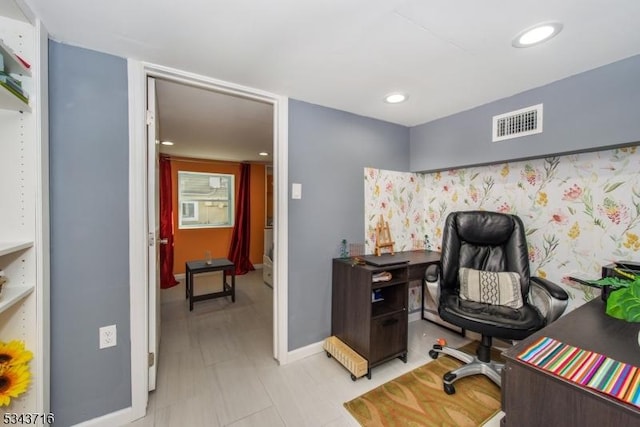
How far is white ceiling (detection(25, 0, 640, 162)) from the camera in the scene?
1.09 meters

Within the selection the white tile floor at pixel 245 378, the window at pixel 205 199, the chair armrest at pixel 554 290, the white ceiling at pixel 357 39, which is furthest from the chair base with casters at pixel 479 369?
the window at pixel 205 199

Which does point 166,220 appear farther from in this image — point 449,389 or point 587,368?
point 587,368

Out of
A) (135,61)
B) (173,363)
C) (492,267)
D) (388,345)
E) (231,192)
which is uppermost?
(135,61)

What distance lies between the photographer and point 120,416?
1.44 metres

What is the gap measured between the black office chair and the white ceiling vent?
62 centimetres

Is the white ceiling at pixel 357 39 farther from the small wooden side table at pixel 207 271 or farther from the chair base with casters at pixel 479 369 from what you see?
the small wooden side table at pixel 207 271

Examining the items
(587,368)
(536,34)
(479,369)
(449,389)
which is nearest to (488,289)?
Answer: (479,369)

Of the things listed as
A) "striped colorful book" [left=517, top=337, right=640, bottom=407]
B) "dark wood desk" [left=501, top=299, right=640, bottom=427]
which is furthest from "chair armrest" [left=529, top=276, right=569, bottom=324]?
"striped colorful book" [left=517, top=337, right=640, bottom=407]

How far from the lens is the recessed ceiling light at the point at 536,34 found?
1193mm

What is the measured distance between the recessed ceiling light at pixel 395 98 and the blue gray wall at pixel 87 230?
5.66 ft

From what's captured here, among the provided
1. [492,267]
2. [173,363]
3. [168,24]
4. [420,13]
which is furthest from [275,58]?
[173,363]

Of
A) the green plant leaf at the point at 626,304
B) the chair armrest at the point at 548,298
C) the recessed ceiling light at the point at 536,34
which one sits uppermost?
the recessed ceiling light at the point at 536,34

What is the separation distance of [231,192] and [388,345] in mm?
4020

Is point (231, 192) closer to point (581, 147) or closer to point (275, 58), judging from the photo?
point (275, 58)
